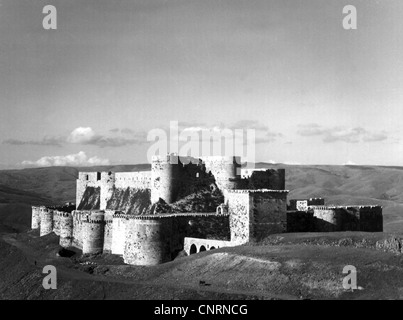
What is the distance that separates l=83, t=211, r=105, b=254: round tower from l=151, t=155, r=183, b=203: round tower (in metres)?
9.02

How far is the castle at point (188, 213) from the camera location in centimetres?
7588

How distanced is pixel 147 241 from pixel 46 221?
137ft

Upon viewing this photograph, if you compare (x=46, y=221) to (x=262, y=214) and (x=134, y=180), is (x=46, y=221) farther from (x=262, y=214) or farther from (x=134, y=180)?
(x=262, y=214)

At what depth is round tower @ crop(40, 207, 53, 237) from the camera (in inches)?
4407

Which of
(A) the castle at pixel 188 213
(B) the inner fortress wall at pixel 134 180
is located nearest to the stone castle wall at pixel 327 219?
(A) the castle at pixel 188 213

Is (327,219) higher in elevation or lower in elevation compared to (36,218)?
higher

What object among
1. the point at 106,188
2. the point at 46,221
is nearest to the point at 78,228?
the point at 106,188

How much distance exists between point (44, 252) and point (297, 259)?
2088 inches

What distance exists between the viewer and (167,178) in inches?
3583

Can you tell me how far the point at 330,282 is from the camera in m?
53.8

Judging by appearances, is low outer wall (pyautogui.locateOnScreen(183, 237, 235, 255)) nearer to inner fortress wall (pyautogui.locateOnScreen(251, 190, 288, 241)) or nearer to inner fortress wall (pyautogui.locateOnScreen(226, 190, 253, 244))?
inner fortress wall (pyautogui.locateOnScreen(226, 190, 253, 244))

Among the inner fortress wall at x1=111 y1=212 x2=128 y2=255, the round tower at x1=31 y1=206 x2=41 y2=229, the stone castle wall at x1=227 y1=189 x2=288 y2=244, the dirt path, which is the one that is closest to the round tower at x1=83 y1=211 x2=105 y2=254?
the inner fortress wall at x1=111 y1=212 x2=128 y2=255

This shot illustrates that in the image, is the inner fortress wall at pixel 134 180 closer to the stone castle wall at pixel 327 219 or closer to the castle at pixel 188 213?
the castle at pixel 188 213
